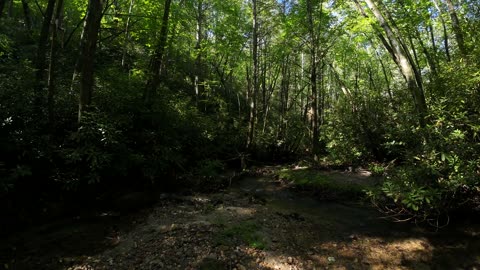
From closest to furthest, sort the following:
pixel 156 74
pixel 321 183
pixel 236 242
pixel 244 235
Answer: pixel 236 242 < pixel 244 235 < pixel 156 74 < pixel 321 183

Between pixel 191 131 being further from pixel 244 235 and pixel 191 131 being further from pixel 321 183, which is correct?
pixel 244 235

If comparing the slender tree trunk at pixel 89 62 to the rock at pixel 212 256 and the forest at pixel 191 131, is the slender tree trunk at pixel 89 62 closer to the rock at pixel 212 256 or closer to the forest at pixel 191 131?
the forest at pixel 191 131

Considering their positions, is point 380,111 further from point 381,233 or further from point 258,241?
point 258,241

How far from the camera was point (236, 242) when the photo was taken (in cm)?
586

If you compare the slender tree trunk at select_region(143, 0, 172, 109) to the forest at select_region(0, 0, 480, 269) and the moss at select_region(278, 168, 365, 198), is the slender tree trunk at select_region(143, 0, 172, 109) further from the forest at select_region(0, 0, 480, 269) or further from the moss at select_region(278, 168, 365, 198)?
the moss at select_region(278, 168, 365, 198)

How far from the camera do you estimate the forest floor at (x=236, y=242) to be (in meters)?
5.16

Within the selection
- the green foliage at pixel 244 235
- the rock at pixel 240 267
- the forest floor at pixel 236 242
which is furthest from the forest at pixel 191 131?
the rock at pixel 240 267

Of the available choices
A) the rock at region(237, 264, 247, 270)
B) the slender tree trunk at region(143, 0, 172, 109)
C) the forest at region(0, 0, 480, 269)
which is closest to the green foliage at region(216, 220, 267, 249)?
the rock at region(237, 264, 247, 270)

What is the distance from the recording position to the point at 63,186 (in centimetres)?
655

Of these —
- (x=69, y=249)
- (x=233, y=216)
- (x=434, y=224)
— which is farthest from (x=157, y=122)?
(x=434, y=224)

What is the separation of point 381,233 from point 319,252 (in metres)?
1.81

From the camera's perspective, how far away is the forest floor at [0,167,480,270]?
16.9 ft

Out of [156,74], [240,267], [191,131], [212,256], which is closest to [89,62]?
[156,74]

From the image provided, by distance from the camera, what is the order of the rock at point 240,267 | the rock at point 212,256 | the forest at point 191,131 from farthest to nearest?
the forest at point 191,131 → the rock at point 212,256 → the rock at point 240,267
